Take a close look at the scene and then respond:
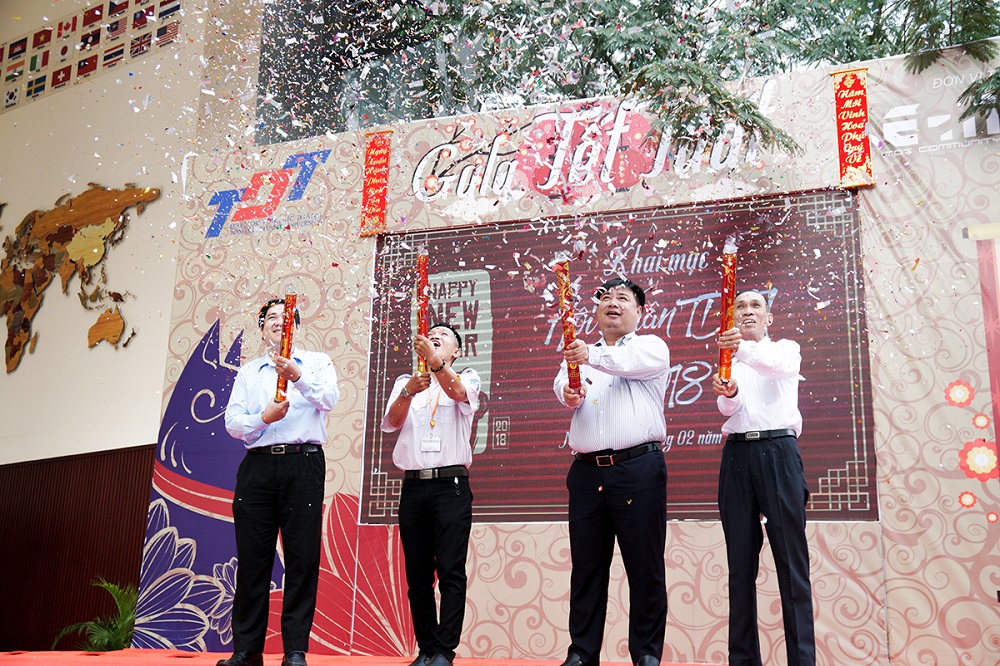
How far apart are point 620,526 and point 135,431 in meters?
4.39

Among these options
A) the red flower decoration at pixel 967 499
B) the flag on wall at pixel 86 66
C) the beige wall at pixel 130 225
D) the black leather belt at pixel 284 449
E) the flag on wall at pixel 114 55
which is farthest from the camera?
the flag on wall at pixel 86 66

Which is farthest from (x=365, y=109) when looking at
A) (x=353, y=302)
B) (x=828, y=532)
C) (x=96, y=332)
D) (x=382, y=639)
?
(x=828, y=532)

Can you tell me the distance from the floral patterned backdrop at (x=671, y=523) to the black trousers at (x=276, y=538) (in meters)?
1.44

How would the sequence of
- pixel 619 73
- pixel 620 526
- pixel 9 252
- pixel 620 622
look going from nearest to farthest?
1. pixel 620 526
2. pixel 620 622
3. pixel 619 73
4. pixel 9 252

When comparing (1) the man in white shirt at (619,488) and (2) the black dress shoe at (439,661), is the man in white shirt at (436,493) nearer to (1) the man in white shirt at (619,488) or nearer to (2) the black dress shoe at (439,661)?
(2) the black dress shoe at (439,661)

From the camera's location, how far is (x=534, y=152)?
→ 4.97 m

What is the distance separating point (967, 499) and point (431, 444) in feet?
7.43

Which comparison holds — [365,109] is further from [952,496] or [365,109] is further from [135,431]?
[952,496]

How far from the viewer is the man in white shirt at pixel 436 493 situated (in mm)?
3293

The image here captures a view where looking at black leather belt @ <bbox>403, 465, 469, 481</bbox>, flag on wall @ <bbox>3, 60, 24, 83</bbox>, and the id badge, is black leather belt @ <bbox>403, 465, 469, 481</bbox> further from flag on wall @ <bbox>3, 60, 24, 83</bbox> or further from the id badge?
flag on wall @ <bbox>3, 60, 24, 83</bbox>

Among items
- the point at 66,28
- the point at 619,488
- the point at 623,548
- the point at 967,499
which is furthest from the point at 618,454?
the point at 66,28

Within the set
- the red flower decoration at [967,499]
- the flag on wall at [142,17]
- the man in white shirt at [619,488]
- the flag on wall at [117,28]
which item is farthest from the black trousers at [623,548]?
the flag on wall at [117,28]

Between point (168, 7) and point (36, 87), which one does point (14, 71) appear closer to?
point (36, 87)

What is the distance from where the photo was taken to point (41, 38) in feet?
25.5
